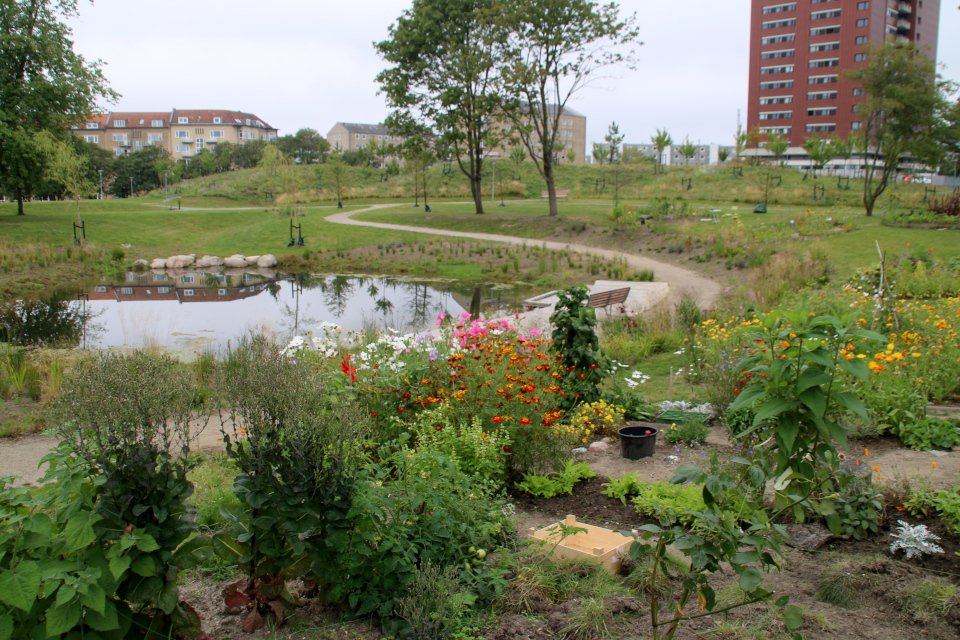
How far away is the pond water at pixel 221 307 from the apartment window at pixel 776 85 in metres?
59.3

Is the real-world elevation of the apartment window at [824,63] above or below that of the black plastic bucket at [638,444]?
above

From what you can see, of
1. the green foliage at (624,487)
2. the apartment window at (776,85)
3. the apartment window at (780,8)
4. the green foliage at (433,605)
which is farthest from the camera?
the apartment window at (776,85)

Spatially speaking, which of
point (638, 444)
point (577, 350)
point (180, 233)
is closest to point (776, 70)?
point (180, 233)

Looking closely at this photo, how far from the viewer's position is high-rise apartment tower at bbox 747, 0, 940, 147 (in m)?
59.9

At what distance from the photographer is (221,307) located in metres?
15.8

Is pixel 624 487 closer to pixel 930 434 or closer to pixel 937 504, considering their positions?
pixel 937 504

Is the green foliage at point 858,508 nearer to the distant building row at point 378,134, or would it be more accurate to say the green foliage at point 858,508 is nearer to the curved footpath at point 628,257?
the curved footpath at point 628,257

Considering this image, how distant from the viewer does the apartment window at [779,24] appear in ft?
207

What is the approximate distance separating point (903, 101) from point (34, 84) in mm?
32488

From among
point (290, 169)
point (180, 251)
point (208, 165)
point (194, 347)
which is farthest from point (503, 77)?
point (208, 165)

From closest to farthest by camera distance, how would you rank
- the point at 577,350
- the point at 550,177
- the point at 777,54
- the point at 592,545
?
the point at 592,545, the point at 577,350, the point at 550,177, the point at 777,54

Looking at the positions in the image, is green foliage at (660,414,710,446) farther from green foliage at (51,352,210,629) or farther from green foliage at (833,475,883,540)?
green foliage at (51,352,210,629)

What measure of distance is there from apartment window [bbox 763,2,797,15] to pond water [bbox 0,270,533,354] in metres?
61.2

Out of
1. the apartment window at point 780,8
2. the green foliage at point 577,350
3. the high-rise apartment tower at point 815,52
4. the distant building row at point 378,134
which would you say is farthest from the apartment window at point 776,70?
the green foliage at point 577,350
